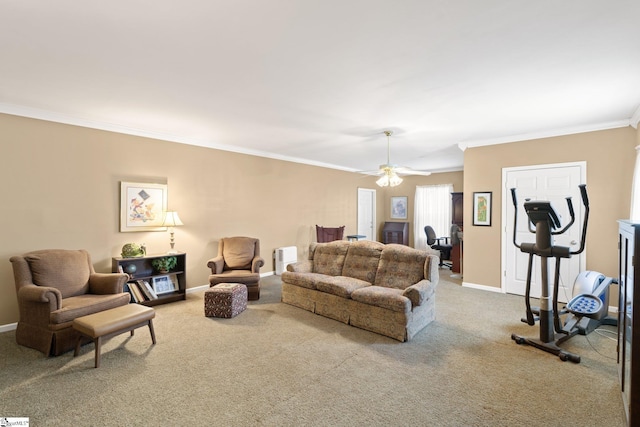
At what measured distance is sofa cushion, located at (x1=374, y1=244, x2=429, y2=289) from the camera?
378 cm

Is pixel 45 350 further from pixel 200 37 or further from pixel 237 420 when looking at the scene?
pixel 200 37

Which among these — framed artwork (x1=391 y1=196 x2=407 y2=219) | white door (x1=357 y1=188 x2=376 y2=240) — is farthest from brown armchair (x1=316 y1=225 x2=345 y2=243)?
framed artwork (x1=391 y1=196 x2=407 y2=219)

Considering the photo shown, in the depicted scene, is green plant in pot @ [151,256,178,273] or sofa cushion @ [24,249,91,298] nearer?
sofa cushion @ [24,249,91,298]

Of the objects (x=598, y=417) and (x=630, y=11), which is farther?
(x=598, y=417)

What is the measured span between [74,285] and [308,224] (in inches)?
179

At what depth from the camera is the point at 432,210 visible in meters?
8.66

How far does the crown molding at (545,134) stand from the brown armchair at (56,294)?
568 cm

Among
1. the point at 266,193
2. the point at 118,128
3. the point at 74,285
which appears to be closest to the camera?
the point at 74,285

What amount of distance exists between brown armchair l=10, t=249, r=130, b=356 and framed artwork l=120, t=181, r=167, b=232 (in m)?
0.79

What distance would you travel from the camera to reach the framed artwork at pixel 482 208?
509 cm

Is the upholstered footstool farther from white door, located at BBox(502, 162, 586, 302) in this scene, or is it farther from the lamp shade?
white door, located at BBox(502, 162, 586, 302)

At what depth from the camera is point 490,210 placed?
5.07 meters

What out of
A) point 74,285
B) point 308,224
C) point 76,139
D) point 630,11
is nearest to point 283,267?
point 308,224

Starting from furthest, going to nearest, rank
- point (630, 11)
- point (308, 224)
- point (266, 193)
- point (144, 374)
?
1. point (308, 224)
2. point (266, 193)
3. point (144, 374)
4. point (630, 11)
